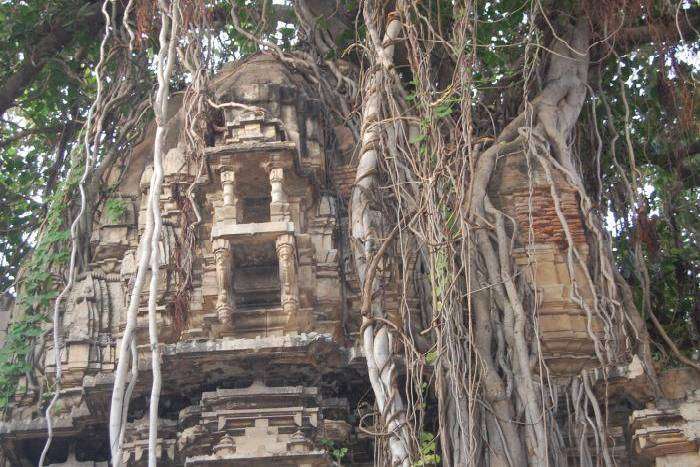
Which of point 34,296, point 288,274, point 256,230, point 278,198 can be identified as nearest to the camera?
point 288,274

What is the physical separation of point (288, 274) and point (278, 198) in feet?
1.58

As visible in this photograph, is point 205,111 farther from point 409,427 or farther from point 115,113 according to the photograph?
point 409,427

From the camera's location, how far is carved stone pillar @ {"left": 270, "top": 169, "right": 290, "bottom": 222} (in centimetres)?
575

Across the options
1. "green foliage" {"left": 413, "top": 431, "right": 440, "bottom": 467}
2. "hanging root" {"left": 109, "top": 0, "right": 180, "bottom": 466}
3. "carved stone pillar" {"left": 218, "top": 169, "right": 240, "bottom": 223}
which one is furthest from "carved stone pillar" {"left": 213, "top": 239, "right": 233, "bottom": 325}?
"green foliage" {"left": 413, "top": 431, "right": 440, "bottom": 467}

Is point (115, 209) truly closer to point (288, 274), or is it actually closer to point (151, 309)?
point (288, 274)

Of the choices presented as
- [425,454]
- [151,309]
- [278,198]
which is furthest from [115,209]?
[425,454]

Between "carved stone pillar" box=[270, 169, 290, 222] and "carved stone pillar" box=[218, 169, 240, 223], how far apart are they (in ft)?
0.64

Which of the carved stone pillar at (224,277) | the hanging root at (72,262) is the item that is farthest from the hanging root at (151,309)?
the hanging root at (72,262)

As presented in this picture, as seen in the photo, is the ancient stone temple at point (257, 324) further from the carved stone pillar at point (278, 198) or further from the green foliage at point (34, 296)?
the green foliage at point (34, 296)

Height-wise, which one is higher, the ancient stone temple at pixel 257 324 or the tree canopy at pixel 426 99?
the tree canopy at pixel 426 99

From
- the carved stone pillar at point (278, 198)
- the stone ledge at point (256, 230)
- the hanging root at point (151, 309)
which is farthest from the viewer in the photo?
the carved stone pillar at point (278, 198)

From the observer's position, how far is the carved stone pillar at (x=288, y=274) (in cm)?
547

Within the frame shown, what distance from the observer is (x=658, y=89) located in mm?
7176

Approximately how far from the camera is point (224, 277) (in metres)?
5.52
